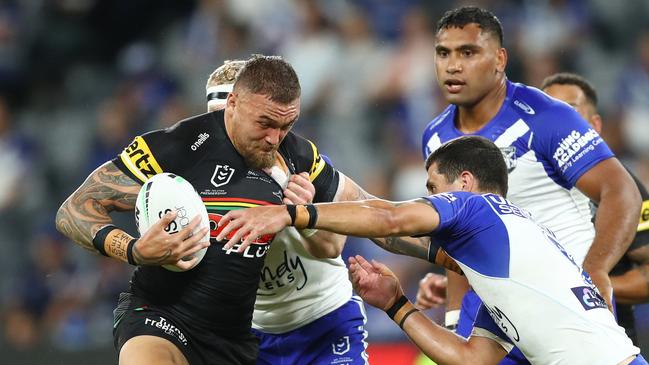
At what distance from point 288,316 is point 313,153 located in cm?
93

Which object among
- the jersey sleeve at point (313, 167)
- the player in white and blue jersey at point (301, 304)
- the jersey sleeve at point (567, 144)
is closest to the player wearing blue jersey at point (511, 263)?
the jersey sleeve at point (313, 167)

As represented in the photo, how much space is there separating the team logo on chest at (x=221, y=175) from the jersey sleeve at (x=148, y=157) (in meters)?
0.21

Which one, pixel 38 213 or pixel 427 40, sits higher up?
pixel 427 40

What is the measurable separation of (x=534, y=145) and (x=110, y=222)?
241cm

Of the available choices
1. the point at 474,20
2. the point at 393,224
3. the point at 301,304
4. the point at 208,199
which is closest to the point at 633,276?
the point at 474,20

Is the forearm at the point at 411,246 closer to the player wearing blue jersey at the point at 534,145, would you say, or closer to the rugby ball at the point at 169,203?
the player wearing blue jersey at the point at 534,145

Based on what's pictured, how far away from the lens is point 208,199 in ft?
16.5

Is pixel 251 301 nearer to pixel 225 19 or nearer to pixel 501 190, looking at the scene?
pixel 501 190

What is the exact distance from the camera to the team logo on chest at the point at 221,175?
199 inches

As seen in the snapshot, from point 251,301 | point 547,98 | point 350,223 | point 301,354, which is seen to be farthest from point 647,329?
point 350,223

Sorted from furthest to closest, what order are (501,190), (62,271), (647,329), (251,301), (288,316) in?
(62,271) < (647,329) < (288,316) < (251,301) < (501,190)

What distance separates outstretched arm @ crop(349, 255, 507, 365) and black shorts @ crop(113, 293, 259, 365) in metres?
0.81

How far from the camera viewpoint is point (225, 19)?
1203cm

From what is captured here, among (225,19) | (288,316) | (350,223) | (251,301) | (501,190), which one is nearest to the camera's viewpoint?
(350,223)
